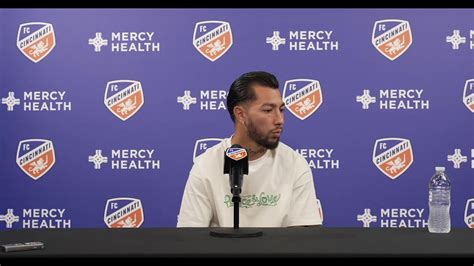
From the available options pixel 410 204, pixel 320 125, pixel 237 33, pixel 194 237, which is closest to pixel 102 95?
pixel 237 33

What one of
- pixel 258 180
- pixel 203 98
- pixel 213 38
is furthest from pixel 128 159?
pixel 258 180

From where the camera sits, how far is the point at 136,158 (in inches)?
147

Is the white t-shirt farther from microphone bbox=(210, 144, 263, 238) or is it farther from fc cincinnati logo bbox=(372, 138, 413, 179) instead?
fc cincinnati logo bbox=(372, 138, 413, 179)

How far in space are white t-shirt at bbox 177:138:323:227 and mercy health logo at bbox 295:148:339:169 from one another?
3.72ft

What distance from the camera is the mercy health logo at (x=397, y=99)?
12.0ft

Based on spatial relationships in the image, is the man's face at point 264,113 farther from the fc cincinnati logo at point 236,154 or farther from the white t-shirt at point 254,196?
the fc cincinnati logo at point 236,154

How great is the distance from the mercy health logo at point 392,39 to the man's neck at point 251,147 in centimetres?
131

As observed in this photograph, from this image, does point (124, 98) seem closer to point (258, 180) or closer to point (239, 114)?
point (239, 114)

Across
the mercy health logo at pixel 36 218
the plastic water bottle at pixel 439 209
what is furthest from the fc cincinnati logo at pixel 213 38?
the plastic water bottle at pixel 439 209

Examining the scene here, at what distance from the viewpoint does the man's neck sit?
265cm

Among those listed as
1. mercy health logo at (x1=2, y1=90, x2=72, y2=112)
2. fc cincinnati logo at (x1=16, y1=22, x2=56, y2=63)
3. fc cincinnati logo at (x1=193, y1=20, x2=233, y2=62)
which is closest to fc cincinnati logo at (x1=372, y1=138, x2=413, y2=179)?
fc cincinnati logo at (x1=193, y1=20, x2=233, y2=62)

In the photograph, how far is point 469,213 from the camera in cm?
371
